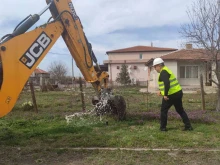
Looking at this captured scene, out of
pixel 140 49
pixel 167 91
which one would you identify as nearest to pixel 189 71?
pixel 167 91

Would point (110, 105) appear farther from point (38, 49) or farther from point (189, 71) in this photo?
point (189, 71)

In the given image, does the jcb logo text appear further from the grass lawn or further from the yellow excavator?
the grass lawn

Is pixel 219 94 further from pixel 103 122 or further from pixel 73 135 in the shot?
pixel 73 135

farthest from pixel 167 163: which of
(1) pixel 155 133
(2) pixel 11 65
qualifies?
(2) pixel 11 65

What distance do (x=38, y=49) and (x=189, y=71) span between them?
2975 cm

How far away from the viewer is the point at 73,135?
24.3 feet

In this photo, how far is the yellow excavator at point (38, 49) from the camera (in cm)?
536

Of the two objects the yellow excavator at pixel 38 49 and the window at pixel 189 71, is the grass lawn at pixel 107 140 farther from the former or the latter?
the window at pixel 189 71

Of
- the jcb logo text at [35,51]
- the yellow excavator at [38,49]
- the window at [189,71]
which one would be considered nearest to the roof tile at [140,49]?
the window at [189,71]

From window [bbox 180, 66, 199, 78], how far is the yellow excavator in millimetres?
26564

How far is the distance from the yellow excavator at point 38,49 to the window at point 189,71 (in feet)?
87.2

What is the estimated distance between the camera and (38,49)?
5.97 m

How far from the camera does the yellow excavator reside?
17.6 ft

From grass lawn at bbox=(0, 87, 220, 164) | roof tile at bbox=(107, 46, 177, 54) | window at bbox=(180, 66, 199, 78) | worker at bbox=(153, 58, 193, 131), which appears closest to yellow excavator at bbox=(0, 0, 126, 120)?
grass lawn at bbox=(0, 87, 220, 164)
